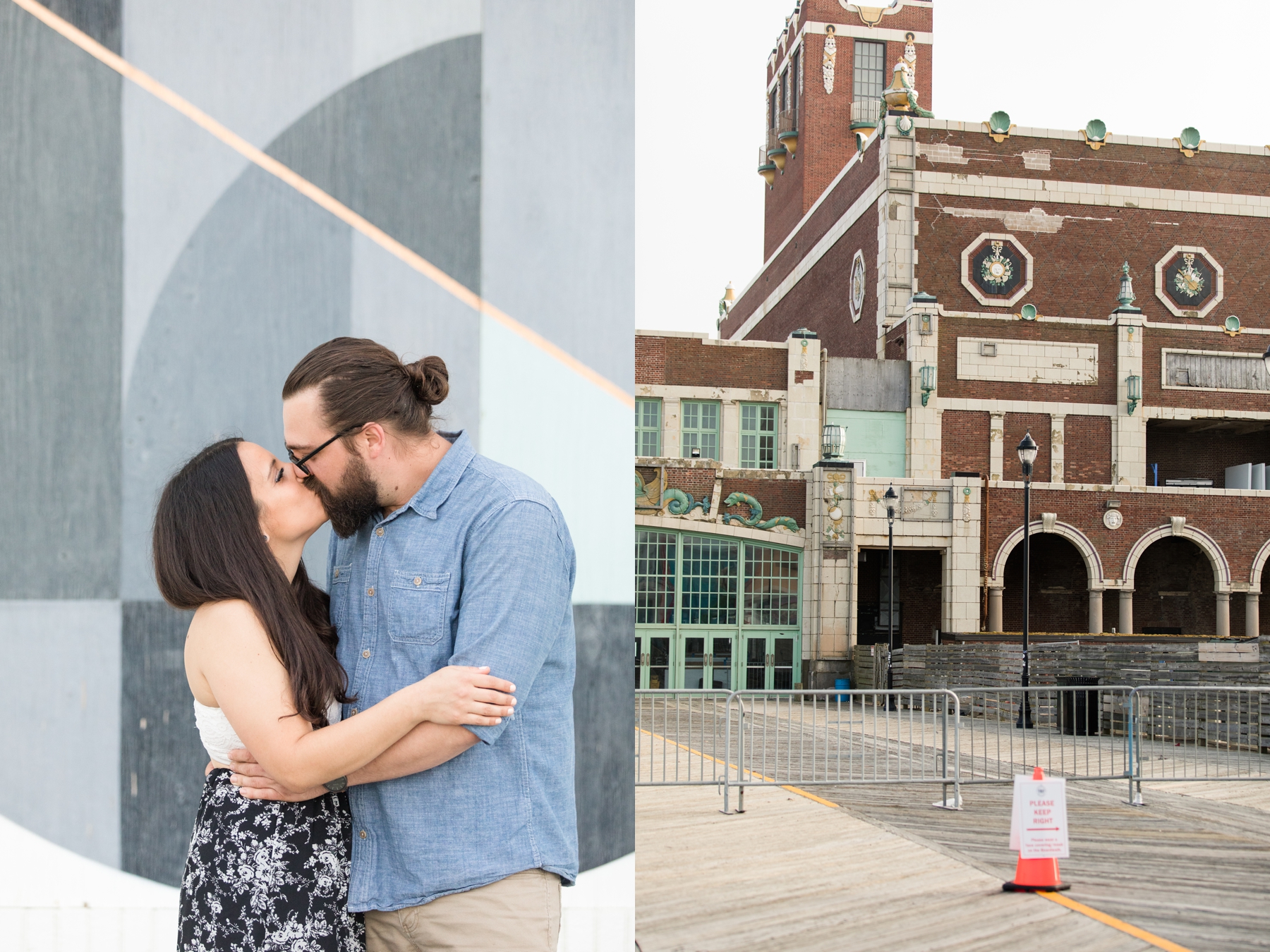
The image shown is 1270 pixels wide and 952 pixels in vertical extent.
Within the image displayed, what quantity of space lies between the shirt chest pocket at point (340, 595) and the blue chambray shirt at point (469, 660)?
0.07m

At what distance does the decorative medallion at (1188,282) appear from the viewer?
131 ft

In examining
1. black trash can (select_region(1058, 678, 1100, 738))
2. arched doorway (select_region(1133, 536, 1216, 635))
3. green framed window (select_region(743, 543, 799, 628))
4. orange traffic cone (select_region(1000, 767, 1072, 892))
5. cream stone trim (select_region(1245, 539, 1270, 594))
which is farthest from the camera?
arched doorway (select_region(1133, 536, 1216, 635))

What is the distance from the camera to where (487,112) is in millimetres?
4508

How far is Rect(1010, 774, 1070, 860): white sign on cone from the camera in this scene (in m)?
7.52

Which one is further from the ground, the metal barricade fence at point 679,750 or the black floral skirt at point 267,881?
the black floral skirt at point 267,881

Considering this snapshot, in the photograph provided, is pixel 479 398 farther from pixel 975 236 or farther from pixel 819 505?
pixel 975 236

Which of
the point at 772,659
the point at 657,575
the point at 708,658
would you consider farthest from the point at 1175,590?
the point at 657,575

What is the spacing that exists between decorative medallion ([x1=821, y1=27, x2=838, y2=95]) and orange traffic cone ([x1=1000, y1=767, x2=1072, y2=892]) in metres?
49.3

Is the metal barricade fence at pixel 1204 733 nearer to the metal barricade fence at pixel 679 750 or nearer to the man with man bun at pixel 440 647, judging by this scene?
the metal barricade fence at pixel 679 750

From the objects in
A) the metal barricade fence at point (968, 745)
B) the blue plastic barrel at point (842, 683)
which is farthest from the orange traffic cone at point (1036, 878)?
the blue plastic barrel at point (842, 683)

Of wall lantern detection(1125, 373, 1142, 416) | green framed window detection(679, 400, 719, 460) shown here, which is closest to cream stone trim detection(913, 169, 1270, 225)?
wall lantern detection(1125, 373, 1142, 416)

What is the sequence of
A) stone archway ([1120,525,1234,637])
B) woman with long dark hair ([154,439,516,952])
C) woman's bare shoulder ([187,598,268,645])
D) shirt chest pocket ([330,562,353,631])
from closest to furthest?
woman with long dark hair ([154,439,516,952]) < woman's bare shoulder ([187,598,268,645]) < shirt chest pocket ([330,562,353,631]) < stone archway ([1120,525,1234,637])

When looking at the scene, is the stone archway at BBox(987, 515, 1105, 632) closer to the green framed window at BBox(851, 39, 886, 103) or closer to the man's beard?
the green framed window at BBox(851, 39, 886, 103)

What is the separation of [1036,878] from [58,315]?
21.6 feet
